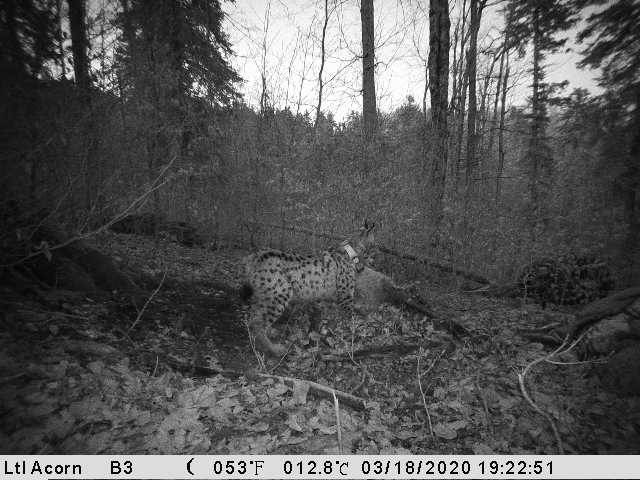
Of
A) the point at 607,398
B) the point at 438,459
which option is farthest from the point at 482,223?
the point at 438,459

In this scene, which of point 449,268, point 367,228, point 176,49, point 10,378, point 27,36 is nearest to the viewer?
point 10,378

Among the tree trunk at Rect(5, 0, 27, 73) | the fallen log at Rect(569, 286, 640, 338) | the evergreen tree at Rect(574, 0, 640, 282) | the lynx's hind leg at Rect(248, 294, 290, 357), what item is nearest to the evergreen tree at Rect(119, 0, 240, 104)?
the tree trunk at Rect(5, 0, 27, 73)

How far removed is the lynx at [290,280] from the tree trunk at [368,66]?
7522 mm

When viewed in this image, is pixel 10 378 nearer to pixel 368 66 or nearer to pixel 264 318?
pixel 264 318

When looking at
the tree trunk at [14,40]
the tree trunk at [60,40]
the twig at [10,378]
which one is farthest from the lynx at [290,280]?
the tree trunk at [14,40]

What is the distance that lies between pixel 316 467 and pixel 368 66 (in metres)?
13.7

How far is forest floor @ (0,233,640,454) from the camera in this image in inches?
104

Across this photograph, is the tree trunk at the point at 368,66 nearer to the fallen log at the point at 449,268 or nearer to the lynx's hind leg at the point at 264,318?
the fallen log at the point at 449,268

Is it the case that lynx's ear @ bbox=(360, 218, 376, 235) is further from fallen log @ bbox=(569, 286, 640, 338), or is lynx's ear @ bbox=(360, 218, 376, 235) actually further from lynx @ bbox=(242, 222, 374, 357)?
fallen log @ bbox=(569, 286, 640, 338)

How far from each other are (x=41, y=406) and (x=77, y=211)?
3.22 m

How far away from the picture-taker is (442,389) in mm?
3699

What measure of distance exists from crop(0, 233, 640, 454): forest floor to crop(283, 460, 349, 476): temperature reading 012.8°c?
0.13 meters

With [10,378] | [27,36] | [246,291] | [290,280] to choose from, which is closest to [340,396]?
[290,280]

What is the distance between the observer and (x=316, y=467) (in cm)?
260
